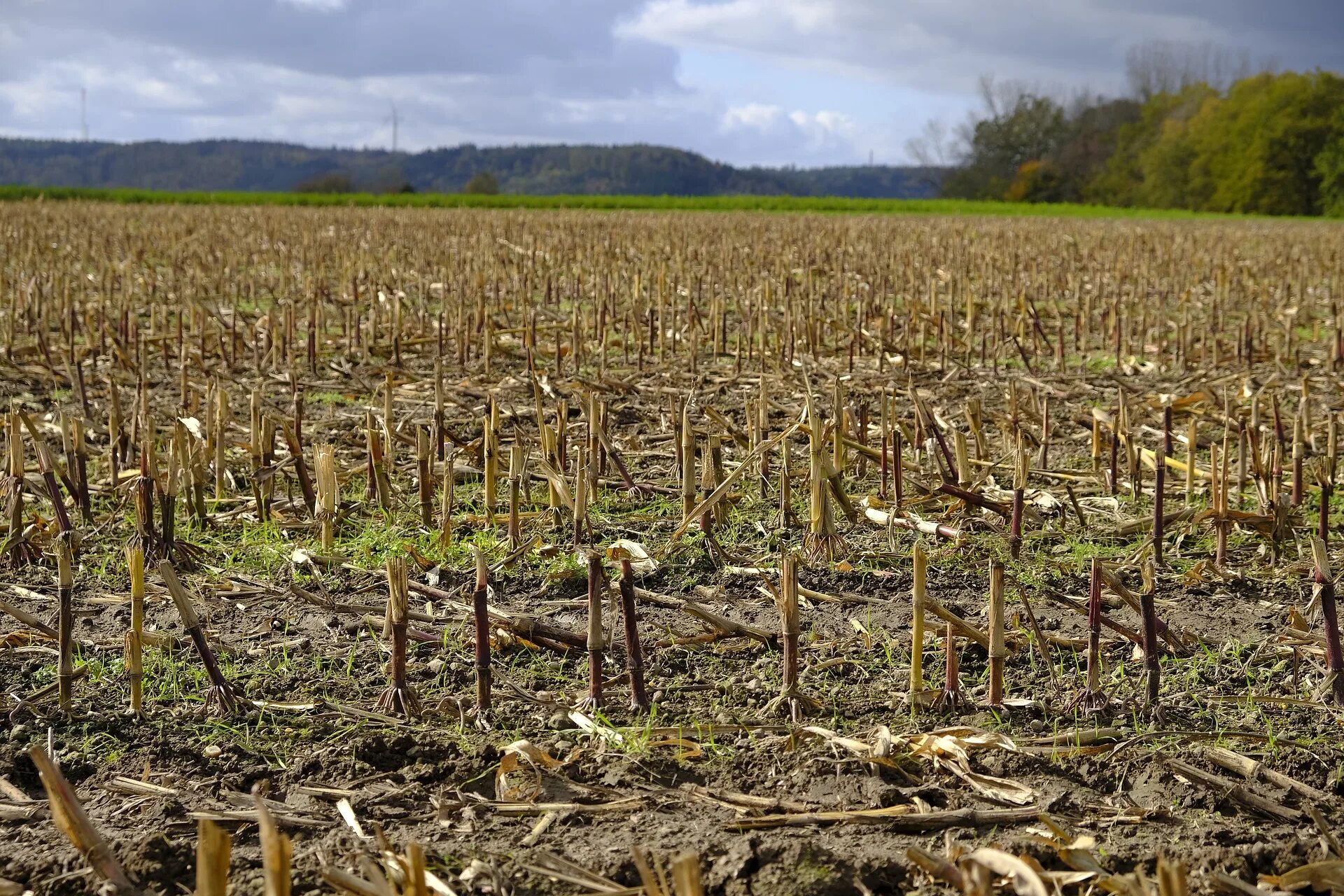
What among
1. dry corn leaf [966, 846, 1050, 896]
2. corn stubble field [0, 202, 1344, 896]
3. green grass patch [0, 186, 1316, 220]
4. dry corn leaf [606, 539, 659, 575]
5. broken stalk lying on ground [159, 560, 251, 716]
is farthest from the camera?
green grass patch [0, 186, 1316, 220]

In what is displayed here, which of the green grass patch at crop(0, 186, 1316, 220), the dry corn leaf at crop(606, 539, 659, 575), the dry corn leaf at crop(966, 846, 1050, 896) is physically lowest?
the dry corn leaf at crop(966, 846, 1050, 896)

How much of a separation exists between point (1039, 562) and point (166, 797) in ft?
10.1

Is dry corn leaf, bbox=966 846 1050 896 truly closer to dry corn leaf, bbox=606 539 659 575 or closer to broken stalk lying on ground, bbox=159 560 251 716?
broken stalk lying on ground, bbox=159 560 251 716

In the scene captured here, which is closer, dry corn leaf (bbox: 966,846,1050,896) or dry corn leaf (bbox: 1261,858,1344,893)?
dry corn leaf (bbox: 966,846,1050,896)

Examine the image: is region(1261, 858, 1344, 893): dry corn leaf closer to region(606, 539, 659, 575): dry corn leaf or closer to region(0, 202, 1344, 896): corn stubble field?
region(0, 202, 1344, 896): corn stubble field

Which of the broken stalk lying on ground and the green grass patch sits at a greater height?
the green grass patch

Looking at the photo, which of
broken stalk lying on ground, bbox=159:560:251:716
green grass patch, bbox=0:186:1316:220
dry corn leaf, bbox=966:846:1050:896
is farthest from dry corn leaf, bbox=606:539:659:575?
green grass patch, bbox=0:186:1316:220

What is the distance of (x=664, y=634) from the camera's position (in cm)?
385

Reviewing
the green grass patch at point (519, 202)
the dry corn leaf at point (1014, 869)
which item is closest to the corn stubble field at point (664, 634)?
the dry corn leaf at point (1014, 869)

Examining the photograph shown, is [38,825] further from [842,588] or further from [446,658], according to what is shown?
[842,588]

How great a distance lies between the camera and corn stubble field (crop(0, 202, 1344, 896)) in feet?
8.45

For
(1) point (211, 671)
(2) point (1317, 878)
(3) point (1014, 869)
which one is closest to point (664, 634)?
(1) point (211, 671)

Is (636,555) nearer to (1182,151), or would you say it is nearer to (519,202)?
(519,202)

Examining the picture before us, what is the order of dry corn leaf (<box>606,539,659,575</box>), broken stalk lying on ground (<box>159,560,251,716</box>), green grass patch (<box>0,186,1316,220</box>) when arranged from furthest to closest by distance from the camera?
green grass patch (<box>0,186,1316,220</box>), dry corn leaf (<box>606,539,659,575</box>), broken stalk lying on ground (<box>159,560,251,716</box>)
